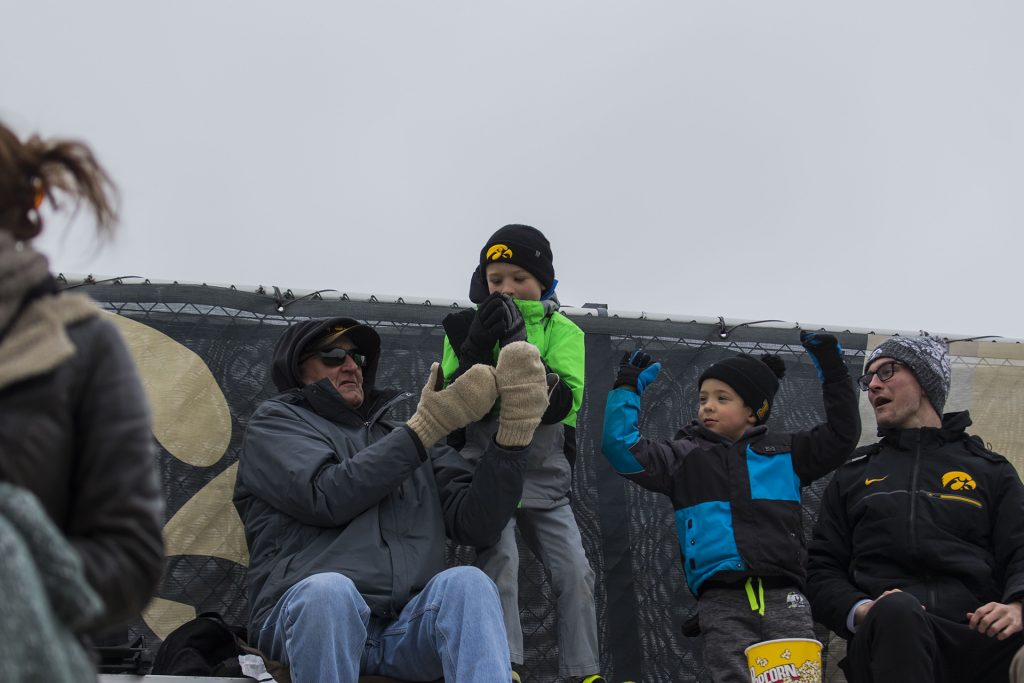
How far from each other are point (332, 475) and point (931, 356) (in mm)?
2092

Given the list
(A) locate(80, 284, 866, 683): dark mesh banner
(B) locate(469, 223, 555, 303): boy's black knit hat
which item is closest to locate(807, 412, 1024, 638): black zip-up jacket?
(A) locate(80, 284, 866, 683): dark mesh banner

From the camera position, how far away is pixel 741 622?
3.27m

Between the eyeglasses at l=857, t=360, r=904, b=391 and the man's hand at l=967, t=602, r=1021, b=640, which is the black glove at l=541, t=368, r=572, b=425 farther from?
the man's hand at l=967, t=602, r=1021, b=640

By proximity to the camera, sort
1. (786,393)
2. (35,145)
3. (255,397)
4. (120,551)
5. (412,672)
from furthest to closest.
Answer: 1. (786,393)
2. (255,397)
3. (412,672)
4. (35,145)
5. (120,551)

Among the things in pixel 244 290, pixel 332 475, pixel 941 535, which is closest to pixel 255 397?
pixel 244 290

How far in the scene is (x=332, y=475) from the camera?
290 cm

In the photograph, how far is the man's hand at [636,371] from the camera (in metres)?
3.63

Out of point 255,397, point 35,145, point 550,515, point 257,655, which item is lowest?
point 257,655

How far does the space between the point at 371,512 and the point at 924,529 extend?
5.45 feet

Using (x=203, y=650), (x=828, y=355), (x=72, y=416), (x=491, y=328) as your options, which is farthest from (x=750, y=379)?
(x=72, y=416)

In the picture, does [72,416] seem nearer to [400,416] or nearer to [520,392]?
[520,392]

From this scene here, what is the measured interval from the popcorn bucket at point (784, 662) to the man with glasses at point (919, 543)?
167 millimetres

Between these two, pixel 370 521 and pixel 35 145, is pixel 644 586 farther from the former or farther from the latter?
pixel 35 145

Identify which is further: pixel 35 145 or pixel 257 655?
pixel 257 655
